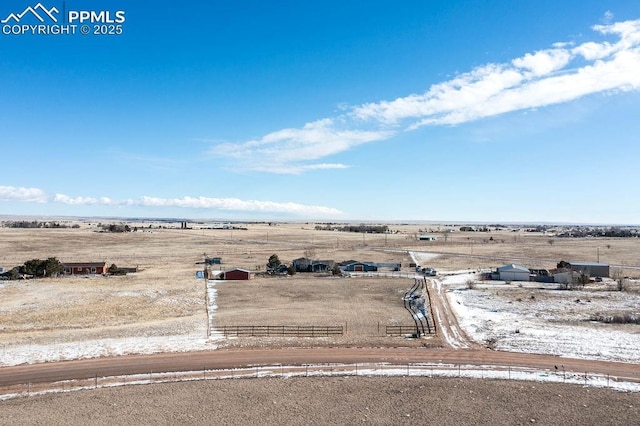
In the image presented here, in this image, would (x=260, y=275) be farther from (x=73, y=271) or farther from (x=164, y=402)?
(x=164, y=402)

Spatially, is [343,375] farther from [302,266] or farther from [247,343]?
[302,266]

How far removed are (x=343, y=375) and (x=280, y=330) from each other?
12.9 metres

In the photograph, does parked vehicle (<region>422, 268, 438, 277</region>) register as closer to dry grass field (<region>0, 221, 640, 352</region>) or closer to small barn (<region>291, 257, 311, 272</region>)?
dry grass field (<region>0, 221, 640, 352</region>)

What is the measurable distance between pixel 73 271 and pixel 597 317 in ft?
264

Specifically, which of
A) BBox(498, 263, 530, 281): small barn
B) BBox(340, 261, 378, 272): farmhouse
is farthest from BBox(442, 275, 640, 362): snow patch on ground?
BBox(340, 261, 378, 272): farmhouse

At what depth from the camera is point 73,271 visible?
79.2m

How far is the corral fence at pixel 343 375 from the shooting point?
2811 cm

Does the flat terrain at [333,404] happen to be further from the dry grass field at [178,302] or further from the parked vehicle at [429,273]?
the parked vehicle at [429,273]

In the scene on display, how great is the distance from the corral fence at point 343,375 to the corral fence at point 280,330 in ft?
28.3

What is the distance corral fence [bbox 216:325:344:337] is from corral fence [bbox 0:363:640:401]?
862 cm

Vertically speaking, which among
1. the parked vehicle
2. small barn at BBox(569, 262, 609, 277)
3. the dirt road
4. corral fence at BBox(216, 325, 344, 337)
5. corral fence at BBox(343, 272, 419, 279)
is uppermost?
small barn at BBox(569, 262, 609, 277)

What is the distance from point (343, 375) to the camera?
30141mm

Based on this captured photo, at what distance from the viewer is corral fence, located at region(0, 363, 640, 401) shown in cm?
2811

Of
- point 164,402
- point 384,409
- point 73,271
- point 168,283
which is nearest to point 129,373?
point 164,402
